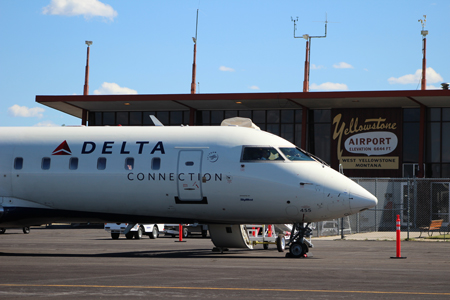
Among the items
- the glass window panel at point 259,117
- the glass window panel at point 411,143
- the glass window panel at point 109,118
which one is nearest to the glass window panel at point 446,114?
the glass window panel at point 411,143

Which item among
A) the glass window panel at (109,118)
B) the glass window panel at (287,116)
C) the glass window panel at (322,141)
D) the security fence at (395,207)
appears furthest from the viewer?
the glass window panel at (109,118)

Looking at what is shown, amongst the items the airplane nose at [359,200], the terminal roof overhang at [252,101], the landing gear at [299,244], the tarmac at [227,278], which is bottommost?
the tarmac at [227,278]

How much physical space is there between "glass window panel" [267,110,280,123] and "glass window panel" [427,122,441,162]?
9963 mm

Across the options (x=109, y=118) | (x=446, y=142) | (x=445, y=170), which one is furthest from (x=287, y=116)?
(x=109, y=118)

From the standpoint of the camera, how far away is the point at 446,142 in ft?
137

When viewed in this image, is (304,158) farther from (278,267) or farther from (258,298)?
(258,298)

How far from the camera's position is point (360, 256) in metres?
18.7

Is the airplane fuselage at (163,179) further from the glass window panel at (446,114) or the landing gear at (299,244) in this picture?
the glass window panel at (446,114)

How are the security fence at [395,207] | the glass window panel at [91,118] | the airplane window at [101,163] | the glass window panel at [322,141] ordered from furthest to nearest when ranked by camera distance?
the glass window panel at [91,118], the glass window panel at [322,141], the security fence at [395,207], the airplane window at [101,163]

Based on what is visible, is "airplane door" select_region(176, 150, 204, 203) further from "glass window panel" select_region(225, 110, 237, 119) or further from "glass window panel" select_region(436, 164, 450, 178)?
"glass window panel" select_region(436, 164, 450, 178)

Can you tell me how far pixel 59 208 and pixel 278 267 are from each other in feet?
25.3

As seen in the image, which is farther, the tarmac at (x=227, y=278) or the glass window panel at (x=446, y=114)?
the glass window panel at (x=446, y=114)

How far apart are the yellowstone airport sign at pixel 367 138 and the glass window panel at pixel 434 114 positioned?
195 centimetres

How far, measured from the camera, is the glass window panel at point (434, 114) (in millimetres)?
41875
